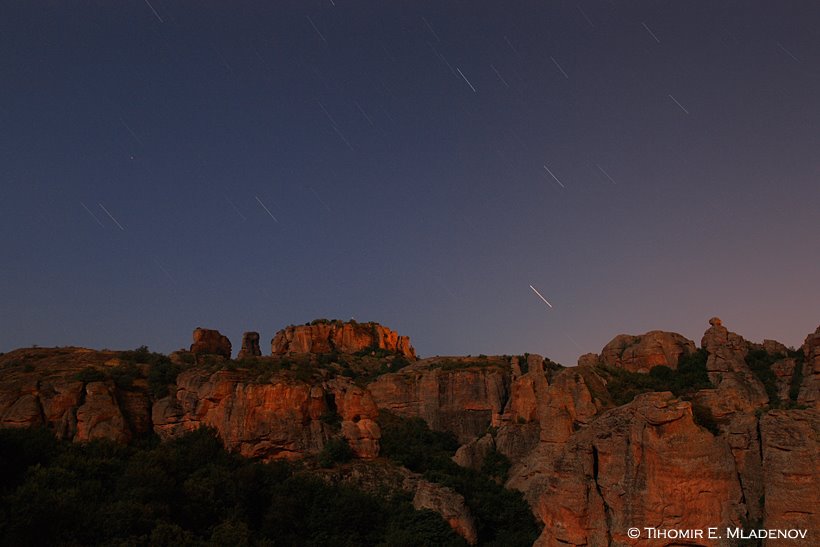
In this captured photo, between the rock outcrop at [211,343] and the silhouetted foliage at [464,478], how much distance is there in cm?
3544

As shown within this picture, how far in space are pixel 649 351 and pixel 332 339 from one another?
56.3 metres

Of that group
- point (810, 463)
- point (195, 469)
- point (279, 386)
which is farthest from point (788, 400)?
point (195, 469)

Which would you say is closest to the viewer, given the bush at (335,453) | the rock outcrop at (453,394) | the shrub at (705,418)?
the shrub at (705,418)

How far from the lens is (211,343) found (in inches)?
3543

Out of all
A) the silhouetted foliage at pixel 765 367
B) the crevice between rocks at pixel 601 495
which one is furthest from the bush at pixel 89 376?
the silhouetted foliage at pixel 765 367

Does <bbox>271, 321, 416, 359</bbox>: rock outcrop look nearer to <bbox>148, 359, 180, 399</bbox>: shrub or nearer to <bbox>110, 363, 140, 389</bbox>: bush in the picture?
<bbox>148, 359, 180, 399</bbox>: shrub

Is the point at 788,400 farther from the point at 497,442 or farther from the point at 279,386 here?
the point at 279,386

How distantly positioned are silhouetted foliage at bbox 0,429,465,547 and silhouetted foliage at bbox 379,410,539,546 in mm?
5598

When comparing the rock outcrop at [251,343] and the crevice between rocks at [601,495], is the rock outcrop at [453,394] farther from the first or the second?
the crevice between rocks at [601,495]

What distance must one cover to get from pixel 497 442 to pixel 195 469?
3162 centimetres

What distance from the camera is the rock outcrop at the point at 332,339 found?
331 feet

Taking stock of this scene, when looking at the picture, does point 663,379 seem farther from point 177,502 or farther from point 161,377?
point 161,377

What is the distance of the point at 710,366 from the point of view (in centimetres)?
6462

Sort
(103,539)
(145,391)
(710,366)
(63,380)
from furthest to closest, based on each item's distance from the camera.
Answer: (710,366) < (145,391) < (63,380) < (103,539)
